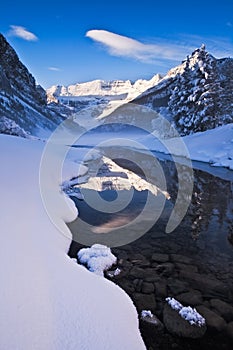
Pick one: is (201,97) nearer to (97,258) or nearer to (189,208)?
(189,208)

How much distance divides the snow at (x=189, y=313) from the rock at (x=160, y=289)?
1.06 ft

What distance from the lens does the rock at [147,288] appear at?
4973 millimetres

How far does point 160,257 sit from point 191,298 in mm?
1626

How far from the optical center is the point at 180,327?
402cm

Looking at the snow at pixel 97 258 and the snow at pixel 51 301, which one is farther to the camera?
the snow at pixel 97 258

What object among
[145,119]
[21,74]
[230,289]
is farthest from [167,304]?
[21,74]

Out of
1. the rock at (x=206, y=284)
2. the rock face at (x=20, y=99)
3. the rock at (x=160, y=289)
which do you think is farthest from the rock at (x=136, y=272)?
the rock face at (x=20, y=99)

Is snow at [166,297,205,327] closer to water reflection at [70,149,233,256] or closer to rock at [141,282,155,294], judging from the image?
rock at [141,282,155,294]

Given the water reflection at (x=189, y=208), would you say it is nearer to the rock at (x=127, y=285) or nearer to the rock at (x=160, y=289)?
the rock at (x=160, y=289)

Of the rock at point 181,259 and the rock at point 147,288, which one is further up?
the rock at point 181,259

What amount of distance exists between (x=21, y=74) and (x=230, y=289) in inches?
3619

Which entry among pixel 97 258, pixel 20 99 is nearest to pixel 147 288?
pixel 97 258

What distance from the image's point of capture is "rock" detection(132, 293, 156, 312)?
4.50 meters

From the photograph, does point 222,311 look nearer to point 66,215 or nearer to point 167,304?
point 167,304
